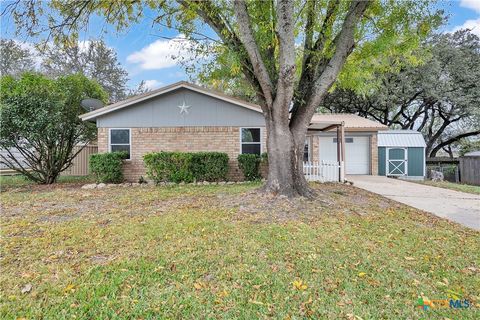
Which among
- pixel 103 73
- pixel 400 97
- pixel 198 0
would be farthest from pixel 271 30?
pixel 103 73

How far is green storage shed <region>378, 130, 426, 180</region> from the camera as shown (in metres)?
16.4

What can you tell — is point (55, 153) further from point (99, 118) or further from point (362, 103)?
point (362, 103)

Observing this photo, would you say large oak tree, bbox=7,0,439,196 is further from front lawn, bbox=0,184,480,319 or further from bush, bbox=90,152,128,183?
bush, bbox=90,152,128,183

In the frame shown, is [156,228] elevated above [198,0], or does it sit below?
below

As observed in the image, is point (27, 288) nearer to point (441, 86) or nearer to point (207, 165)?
point (207, 165)

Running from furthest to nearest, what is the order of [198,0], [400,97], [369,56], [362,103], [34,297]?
1. [362,103]
2. [400,97]
3. [369,56]
4. [198,0]
5. [34,297]

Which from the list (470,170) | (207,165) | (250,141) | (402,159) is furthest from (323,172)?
(470,170)

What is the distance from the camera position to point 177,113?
37.4ft

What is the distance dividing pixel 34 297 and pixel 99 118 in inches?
384

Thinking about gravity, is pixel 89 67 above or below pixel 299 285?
above

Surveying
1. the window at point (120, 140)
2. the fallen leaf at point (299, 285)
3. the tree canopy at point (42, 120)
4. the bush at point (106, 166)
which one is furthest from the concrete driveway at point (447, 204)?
the tree canopy at point (42, 120)

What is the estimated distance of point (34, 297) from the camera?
2707mm

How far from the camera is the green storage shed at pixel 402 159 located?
16438mm

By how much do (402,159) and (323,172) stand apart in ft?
26.6
